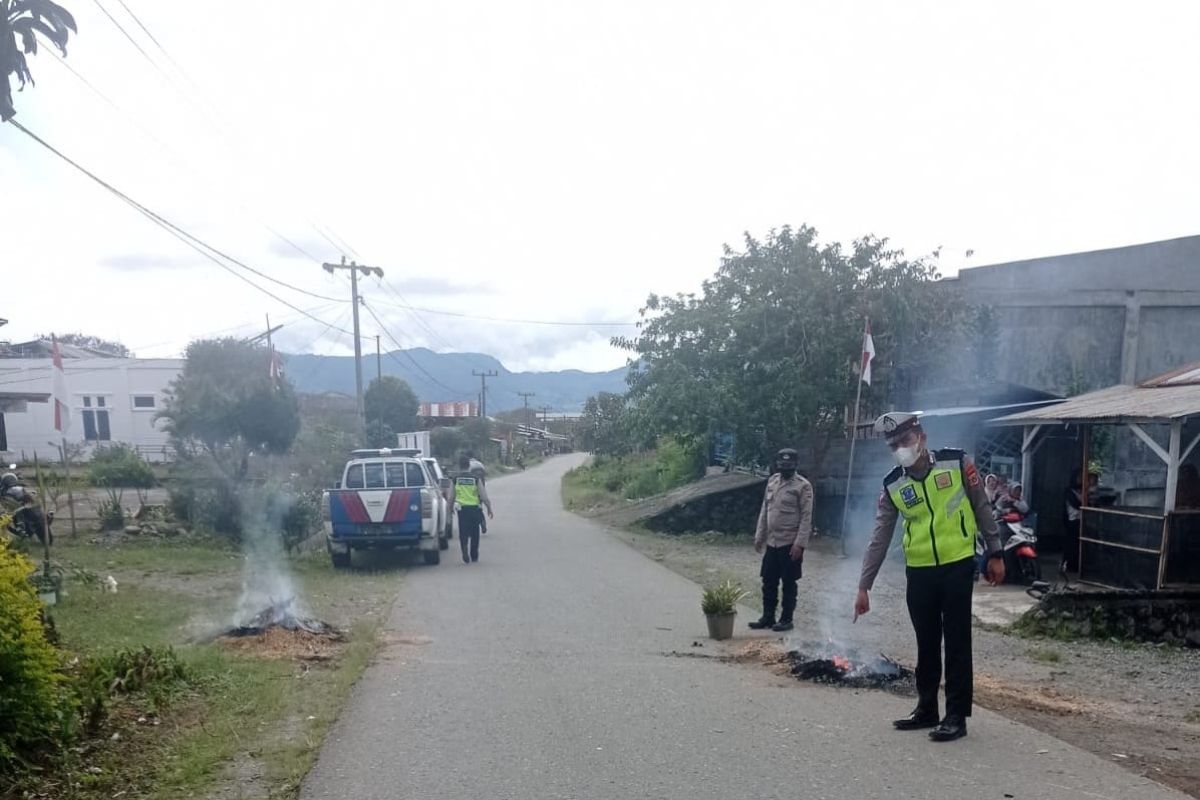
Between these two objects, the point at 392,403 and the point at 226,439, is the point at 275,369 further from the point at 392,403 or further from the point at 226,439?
the point at 392,403

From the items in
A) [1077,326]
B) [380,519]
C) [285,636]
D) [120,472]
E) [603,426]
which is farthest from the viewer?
[603,426]

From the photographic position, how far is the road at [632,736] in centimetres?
484

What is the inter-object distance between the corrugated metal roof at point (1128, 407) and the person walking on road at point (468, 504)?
A: 7869mm

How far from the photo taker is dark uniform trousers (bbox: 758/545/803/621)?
9.19m

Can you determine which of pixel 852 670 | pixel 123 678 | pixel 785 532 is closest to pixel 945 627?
pixel 852 670

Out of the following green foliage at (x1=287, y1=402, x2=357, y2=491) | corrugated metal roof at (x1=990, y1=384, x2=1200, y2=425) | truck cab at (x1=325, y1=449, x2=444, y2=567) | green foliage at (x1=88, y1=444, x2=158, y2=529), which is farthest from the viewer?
green foliage at (x1=88, y1=444, x2=158, y2=529)

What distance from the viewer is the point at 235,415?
19844mm

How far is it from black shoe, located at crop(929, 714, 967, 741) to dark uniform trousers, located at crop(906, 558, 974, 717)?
0.03m

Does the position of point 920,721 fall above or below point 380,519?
above

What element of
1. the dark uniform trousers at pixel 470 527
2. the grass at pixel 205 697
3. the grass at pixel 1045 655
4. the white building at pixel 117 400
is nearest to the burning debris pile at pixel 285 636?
the grass at pixel 205 697

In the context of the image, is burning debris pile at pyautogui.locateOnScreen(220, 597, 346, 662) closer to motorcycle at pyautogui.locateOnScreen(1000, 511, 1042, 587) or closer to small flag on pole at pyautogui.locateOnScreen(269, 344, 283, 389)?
motorcycle at pyautogui.locateOnScreen(1000, 511, 1042, 587)

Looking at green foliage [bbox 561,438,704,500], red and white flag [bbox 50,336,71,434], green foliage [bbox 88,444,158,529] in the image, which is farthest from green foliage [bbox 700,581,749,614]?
green foliage [bbox 88,444,158,529]

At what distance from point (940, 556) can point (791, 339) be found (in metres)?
12.7

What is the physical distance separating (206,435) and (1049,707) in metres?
17.5
